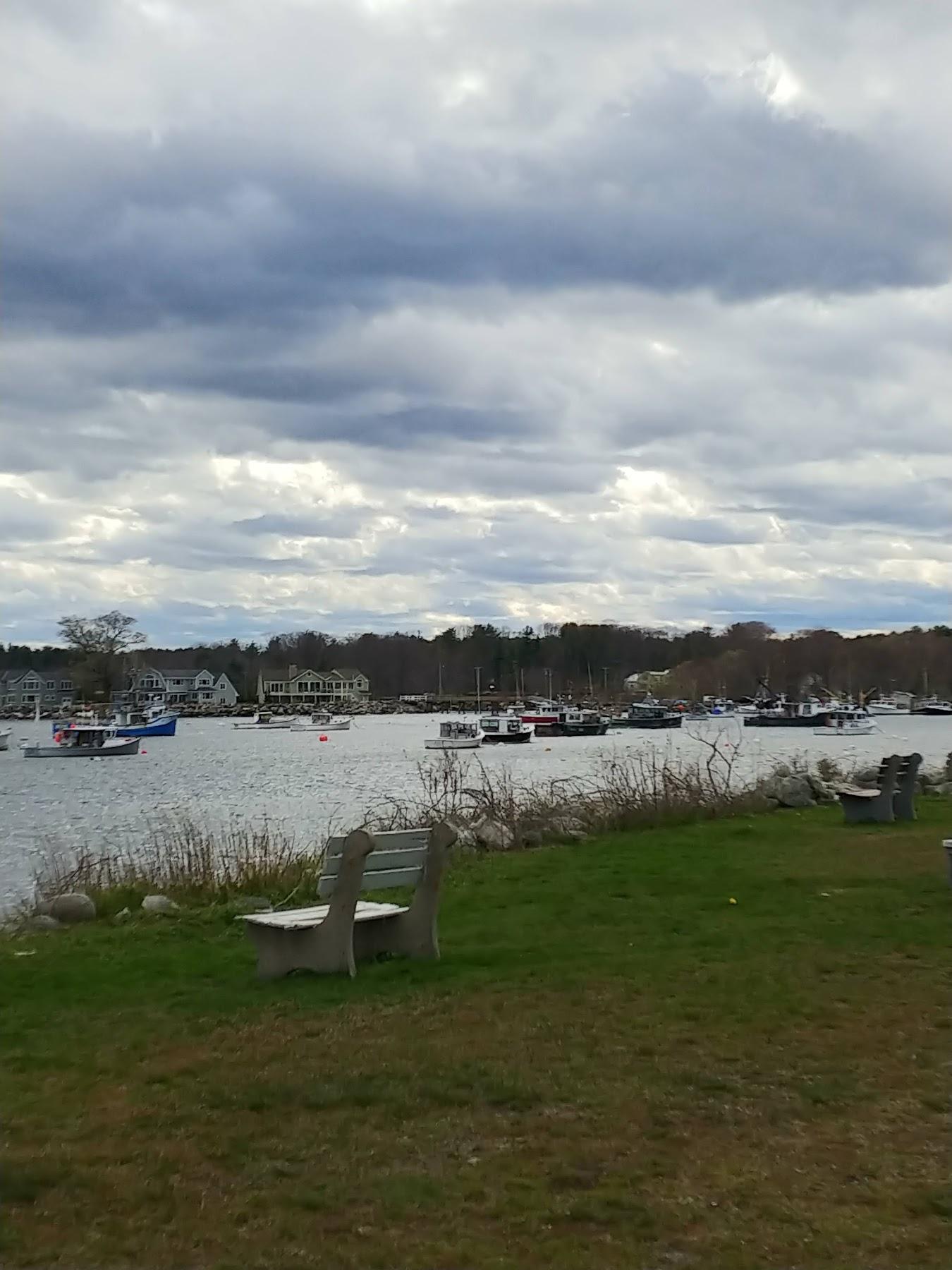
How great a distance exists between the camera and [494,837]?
57.9 feet

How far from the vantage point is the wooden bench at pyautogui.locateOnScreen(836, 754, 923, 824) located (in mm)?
18047

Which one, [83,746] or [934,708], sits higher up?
[934,708]

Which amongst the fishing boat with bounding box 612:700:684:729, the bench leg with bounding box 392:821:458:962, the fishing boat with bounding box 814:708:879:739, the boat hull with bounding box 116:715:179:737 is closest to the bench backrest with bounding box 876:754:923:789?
the bench leg with bounding box 392:821:458:962

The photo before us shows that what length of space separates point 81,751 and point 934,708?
115m

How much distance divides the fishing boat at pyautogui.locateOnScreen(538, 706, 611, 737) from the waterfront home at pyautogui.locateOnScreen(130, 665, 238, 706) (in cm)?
7534

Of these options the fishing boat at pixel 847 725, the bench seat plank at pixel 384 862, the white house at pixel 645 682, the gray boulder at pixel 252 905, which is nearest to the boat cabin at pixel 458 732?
the fishing boat at pixel 847 725

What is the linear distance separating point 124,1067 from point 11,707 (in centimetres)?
18753

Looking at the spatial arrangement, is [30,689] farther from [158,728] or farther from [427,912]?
[427,912]

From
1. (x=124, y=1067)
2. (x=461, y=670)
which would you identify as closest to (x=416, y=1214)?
(x=124, y=1067)

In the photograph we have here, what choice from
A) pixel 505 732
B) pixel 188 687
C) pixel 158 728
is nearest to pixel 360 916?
pixel 505 732

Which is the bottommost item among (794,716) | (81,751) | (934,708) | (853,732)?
(81,751)

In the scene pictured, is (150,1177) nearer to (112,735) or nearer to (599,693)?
(112,735)

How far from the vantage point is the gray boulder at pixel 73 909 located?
12.6m

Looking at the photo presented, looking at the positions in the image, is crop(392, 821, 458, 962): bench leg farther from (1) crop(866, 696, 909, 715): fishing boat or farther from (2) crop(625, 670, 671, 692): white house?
(1) crop(866, 696, 909, 715): fishing boat
